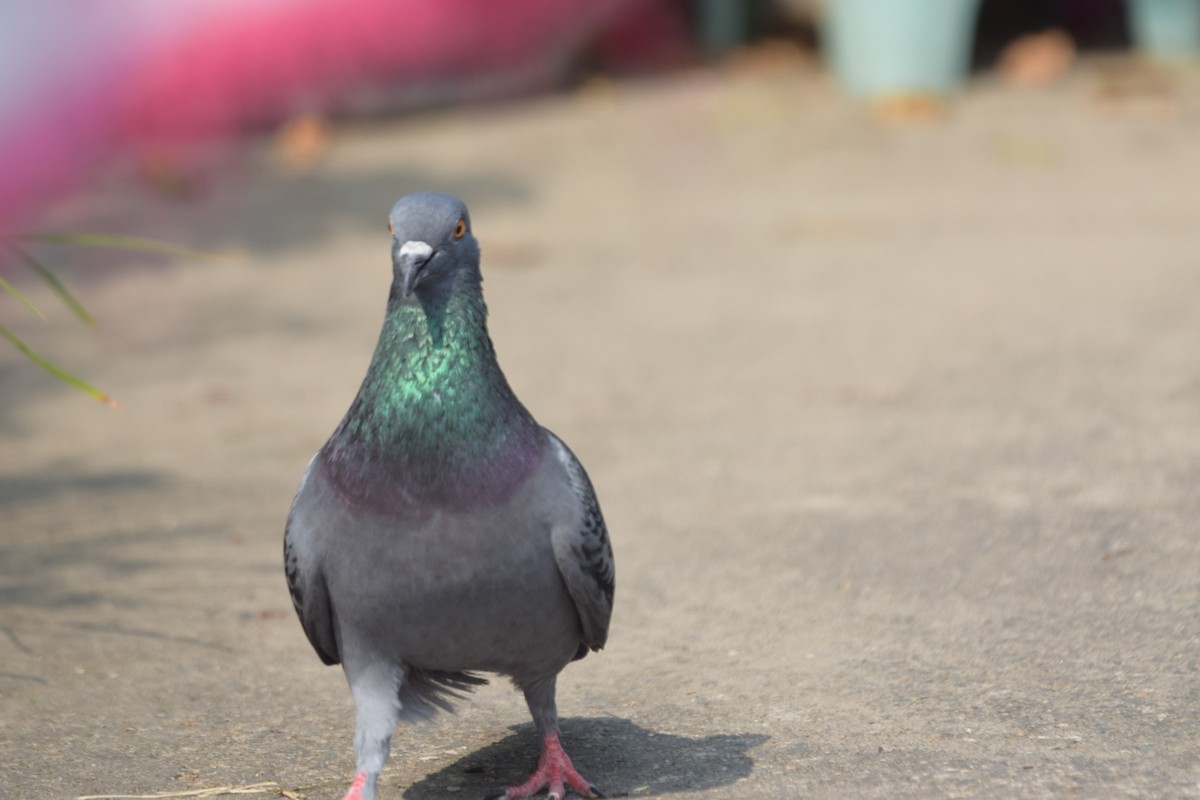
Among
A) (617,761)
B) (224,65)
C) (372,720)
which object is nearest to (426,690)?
(372,720)

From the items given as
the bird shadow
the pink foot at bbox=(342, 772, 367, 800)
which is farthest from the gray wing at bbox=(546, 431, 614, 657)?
the pink foot at bbox=(342, 772, 367, 800)

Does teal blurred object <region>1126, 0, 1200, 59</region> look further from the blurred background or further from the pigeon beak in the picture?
the pigeon beak

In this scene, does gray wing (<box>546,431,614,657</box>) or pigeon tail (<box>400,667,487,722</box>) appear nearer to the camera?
gray wing (<box>546,431,614,657</box>)

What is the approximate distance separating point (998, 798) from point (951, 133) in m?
6.98

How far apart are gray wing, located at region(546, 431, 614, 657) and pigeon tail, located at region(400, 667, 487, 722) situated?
30cm

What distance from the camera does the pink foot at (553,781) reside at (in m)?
3.45

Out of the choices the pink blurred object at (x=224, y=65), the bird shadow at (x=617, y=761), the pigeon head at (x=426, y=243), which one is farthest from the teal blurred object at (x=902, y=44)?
the pigeon head at (x=426, y=243)

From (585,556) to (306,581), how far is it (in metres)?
0.58

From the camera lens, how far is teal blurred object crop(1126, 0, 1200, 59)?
10859 millimetres

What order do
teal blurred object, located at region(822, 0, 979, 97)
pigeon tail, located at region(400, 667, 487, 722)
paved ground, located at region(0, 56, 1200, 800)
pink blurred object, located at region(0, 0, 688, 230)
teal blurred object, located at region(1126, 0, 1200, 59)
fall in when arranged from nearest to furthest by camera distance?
pigeon tail, located at region(400, 667, 487, 722) → paved ground, located at region(0, 56, 1200, 800) → pink blurred object, located at region(0, 0, 688, 230) → teal blurred object, located at region(822, 0, 979, 97) → teal blurred object, located at region(1126, 0, 1200, 59)

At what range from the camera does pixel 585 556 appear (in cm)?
334

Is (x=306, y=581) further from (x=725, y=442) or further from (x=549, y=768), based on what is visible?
(x=725, y=442)

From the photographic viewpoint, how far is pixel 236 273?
324 inches

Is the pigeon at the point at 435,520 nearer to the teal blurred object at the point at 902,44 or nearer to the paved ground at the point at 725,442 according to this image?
the paved ground at the point at 725,442
